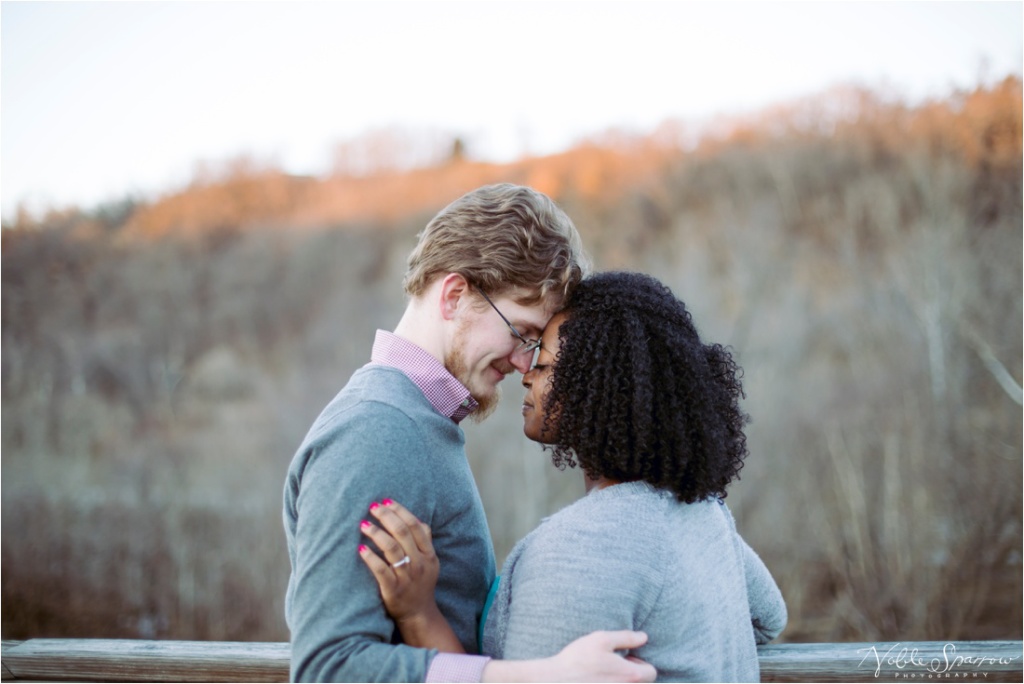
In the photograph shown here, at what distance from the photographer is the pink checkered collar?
1.93 m

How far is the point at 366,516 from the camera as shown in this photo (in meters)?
1.59

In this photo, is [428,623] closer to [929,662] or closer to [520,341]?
[520,341]

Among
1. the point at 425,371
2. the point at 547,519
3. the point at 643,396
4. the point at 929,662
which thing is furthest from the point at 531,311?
the point at 929,662

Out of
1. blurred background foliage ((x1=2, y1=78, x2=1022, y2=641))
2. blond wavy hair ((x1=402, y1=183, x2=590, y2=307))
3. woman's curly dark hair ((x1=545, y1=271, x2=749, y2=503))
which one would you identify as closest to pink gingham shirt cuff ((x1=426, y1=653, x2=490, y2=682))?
blurred background foliage ((x1=2, y1=78, x2=1022, y2=641))

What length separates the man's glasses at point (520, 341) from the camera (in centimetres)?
203

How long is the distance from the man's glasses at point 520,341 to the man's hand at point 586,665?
811 millimetres

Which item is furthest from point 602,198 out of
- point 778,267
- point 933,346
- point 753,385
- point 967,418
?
point 967,418

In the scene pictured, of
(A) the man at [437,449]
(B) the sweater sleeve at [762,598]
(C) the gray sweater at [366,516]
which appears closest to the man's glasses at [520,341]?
(A) the man at [437,449]

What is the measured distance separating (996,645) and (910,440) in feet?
39.0

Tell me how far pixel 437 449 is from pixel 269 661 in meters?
0.89

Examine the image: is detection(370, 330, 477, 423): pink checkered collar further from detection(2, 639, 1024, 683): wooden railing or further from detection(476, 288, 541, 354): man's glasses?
detection(2, 639, 1024, 683): wooden railing

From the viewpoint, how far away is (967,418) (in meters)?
11.5

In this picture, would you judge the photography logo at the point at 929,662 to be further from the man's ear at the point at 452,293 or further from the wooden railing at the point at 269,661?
the man's ear at the point at 452,293

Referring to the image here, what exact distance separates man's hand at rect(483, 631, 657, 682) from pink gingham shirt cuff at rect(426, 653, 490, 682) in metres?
0.02
